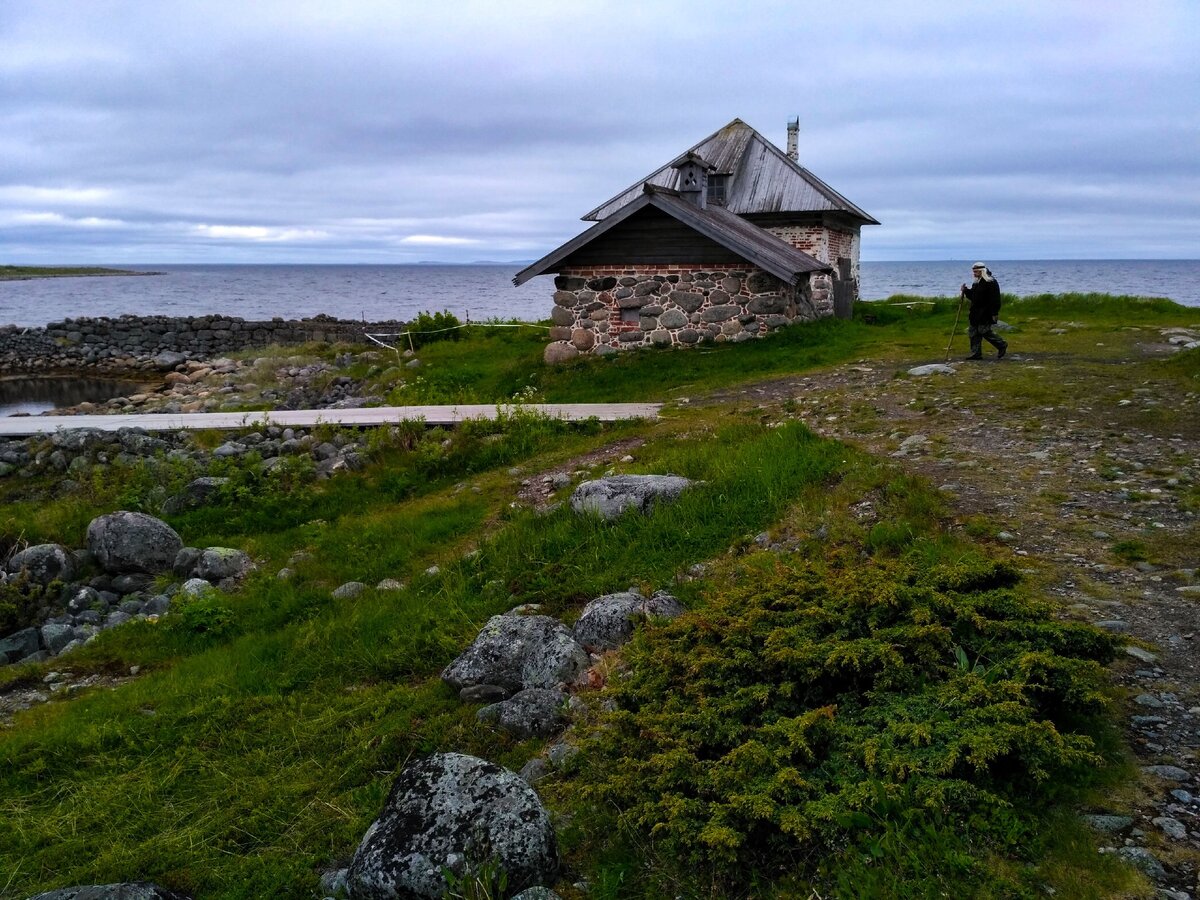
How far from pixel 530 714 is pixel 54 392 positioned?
34.3m

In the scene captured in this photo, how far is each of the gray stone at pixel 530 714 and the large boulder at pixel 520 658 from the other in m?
0.19

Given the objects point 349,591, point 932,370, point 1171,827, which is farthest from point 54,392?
point 1171,827

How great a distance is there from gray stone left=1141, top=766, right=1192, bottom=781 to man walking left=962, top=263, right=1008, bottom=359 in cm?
1265

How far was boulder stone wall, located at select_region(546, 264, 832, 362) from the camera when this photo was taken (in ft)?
61.8

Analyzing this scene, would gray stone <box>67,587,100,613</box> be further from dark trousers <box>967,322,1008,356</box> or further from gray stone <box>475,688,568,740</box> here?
dark trousers <box>967,322,1008,356</box>

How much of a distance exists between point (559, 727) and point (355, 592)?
366cm

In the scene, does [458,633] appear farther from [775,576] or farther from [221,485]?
[221,485]

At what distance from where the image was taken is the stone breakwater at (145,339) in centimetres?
3656

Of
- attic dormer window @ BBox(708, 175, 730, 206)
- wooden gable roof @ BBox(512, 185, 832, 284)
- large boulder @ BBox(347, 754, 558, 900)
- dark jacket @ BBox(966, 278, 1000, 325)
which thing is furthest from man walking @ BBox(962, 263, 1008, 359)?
large boulder @ BBox(347, 754, 558, 900)

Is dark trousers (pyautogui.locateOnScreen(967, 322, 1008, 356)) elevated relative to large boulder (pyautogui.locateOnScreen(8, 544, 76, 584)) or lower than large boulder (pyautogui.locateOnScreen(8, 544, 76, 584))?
elevated

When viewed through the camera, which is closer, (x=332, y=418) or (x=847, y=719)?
(x=847, y=719)

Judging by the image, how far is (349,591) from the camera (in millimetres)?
8586

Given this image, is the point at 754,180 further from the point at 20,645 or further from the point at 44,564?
the point at 20,645

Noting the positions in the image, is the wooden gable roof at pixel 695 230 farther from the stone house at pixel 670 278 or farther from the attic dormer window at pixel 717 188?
the attic dormer window at pixel 717 188
